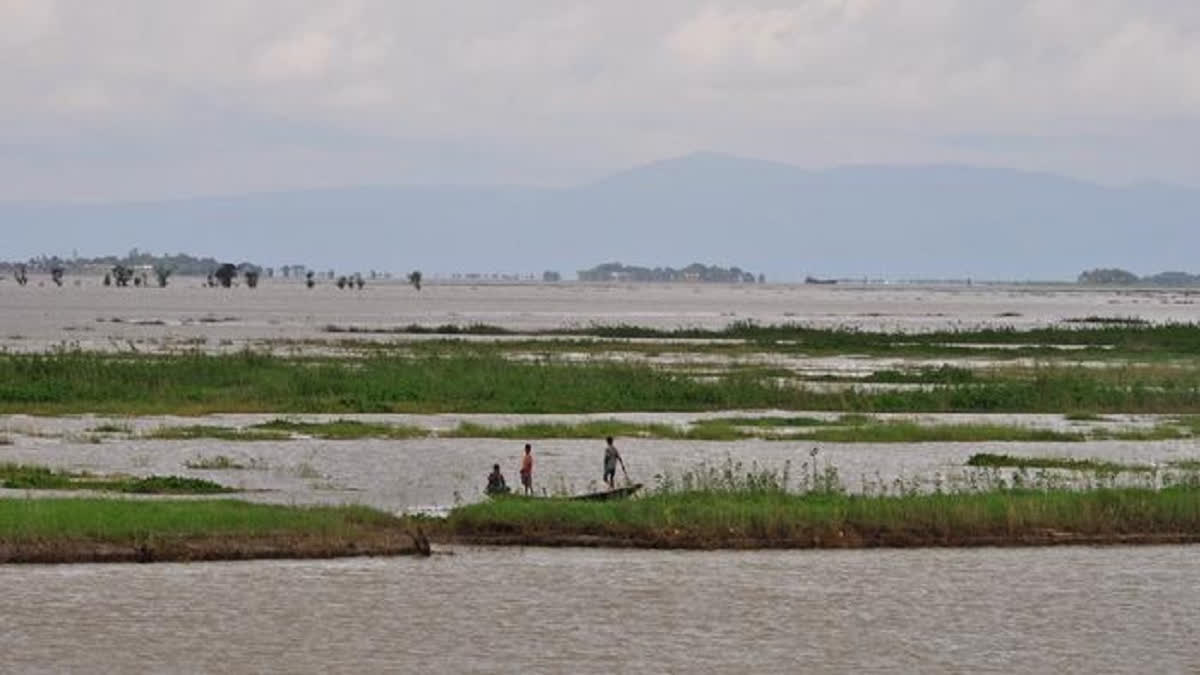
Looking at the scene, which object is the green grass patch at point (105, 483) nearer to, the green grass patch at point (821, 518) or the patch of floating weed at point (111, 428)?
the green grass patch at point (821, 518)

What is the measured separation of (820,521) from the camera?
33.9 metres

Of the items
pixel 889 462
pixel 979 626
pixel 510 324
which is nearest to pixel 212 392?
pixel 889 462

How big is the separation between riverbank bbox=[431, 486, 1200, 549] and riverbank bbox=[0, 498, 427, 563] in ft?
5.26

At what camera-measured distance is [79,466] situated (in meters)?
42.2

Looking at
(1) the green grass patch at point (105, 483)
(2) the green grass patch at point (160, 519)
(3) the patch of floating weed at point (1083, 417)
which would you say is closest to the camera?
(2) the green grass patch at point (160, 519)

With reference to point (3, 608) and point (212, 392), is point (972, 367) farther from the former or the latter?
point (3, 608)

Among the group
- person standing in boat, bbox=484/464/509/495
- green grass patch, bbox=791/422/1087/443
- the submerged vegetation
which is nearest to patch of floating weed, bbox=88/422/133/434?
green grass patch, bbox=791/422/1087/443

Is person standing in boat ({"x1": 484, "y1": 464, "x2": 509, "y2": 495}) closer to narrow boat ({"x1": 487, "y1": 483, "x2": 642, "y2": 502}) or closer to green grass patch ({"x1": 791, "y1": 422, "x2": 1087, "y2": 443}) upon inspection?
narrow boat ({"x1": 487, "y1": 483, "x2": 642, "y2": 502})

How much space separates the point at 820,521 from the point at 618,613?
260 inches

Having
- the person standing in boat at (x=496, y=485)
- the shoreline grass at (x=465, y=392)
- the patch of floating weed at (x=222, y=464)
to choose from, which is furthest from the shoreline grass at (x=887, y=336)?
the person standing in boat at (x=496, y=485)

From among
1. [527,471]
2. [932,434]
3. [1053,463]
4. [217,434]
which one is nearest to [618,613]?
[527,471]

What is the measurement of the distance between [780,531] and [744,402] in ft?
97.3

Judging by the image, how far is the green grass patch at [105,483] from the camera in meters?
37.3

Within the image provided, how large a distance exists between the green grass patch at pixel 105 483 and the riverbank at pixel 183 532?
3.57m
